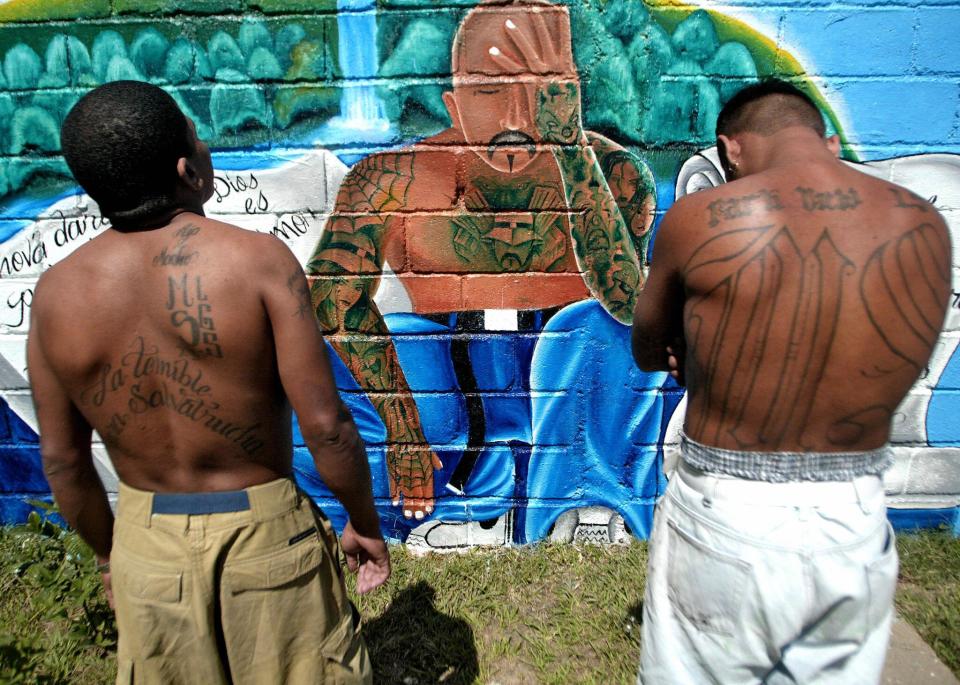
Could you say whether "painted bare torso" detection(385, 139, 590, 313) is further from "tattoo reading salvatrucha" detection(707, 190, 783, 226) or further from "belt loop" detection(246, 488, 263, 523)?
"belt loop" detection(246, 488, 263, 523)

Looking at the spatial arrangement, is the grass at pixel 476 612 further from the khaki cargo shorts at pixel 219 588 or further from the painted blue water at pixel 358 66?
the painted blue water at pixel 358 66

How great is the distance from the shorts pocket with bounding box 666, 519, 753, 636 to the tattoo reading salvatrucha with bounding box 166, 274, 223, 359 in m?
1.23

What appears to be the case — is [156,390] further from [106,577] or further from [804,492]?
[804,492]

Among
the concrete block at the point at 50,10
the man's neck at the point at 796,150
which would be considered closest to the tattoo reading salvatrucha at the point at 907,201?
the man's neck at the point at 796,150

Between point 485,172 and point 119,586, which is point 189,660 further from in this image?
point 485,172

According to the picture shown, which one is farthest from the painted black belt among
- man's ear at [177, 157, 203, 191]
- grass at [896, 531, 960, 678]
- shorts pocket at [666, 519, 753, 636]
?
grass at [896, 531, 960, 678]

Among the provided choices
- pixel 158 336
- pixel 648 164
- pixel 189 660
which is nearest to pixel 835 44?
pixel 648 164

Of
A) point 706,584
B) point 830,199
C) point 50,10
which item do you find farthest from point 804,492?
point 50,10

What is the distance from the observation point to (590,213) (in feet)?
8.27

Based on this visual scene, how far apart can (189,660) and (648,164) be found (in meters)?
2.22

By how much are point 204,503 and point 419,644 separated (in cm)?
129

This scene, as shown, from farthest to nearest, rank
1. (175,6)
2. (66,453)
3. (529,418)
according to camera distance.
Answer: (529,418) → (175,6) → (66,453)

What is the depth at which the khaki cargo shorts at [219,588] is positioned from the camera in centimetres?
149

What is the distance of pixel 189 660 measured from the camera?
153 cm
